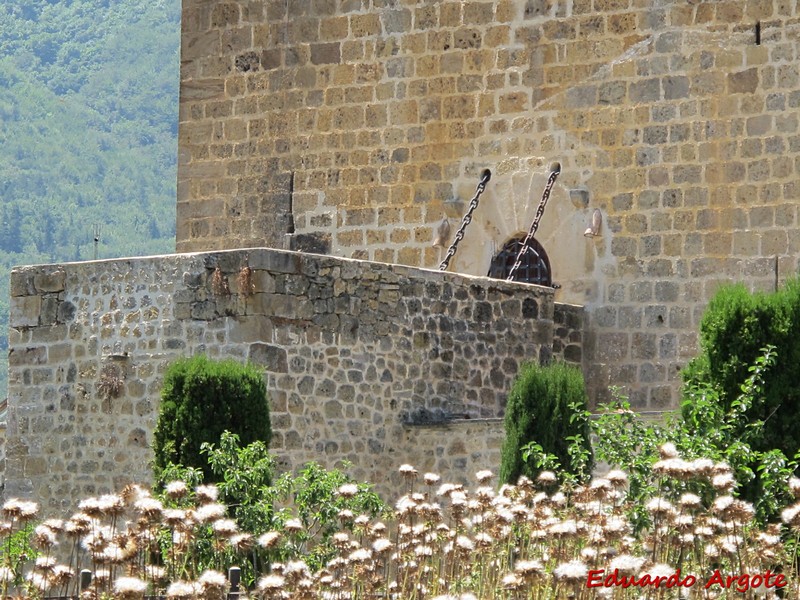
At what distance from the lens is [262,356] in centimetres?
1803

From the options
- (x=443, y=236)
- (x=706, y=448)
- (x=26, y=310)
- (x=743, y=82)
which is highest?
(x=743, y=82)

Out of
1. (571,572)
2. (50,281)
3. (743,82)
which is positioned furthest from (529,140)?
(571,572)

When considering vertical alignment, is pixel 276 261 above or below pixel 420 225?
below

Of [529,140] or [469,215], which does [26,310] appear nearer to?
[469,215]

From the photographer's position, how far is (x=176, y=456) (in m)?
17.0

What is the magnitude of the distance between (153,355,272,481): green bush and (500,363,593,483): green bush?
1867 mm

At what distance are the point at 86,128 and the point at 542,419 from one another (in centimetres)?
6722

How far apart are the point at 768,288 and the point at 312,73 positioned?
5484mm

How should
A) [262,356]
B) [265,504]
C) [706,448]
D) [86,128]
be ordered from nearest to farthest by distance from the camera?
Answer: 1. [706,448]
2. [265,504]
3. [262,356]
4. [86,128]

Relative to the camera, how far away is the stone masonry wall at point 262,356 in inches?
715

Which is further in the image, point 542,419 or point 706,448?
point 542,419

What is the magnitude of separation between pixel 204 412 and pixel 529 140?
6142mm

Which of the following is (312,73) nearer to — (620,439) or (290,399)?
(290,399)

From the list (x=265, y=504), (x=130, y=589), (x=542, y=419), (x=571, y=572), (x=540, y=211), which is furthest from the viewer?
(x=540, y=211)
